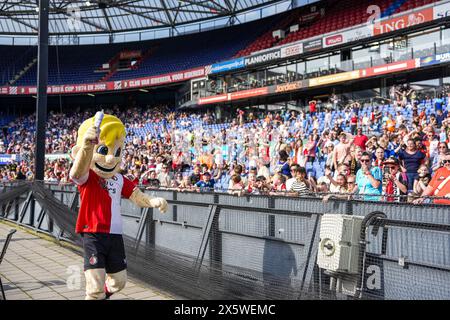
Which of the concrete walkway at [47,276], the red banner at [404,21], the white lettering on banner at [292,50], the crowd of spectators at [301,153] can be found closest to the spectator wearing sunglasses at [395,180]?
the crowd of spectators at [301,153]

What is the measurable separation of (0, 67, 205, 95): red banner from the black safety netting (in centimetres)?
2772

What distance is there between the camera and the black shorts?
3975 mm

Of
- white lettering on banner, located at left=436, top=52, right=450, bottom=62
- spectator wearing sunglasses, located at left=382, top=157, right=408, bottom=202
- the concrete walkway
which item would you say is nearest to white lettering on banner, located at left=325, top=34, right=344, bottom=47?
white lettering on banner, located at left=436, top=52, right=450, bottom=62

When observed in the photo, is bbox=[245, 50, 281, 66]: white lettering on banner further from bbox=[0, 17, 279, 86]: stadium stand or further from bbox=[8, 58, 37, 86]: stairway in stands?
bbox=[8, 58, 37, 86]: stairway in stands

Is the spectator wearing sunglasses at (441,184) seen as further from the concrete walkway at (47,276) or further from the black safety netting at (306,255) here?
the concrete walkway at (47,276)

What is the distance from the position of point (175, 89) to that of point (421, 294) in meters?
34.8

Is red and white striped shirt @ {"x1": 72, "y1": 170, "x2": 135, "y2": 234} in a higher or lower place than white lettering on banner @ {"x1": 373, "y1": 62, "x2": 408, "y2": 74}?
lower

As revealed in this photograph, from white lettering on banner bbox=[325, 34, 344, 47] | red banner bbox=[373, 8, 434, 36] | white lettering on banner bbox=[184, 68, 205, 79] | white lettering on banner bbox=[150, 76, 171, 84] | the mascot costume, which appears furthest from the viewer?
white lettering on banner bbox=[150, 76, 171, 84]

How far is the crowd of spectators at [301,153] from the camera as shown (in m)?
6.38

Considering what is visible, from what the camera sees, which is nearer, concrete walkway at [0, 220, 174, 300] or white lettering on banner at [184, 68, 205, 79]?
concrete walkway at [0, 220, 174, 300]

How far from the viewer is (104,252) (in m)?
4.06

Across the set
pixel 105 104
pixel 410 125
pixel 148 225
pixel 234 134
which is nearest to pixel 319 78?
pixel 234 134

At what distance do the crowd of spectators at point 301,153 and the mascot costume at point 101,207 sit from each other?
117 cm
